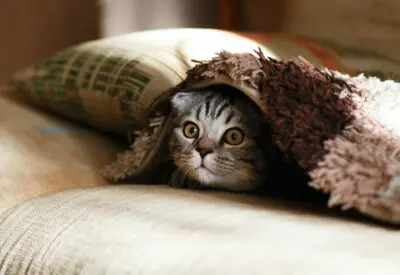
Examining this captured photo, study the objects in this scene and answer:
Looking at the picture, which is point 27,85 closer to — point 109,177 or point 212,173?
point 109,177

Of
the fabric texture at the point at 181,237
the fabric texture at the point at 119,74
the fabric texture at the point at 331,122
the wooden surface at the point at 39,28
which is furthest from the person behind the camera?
the wooden surface at the point at 39,28

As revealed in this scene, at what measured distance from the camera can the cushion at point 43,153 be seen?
94 cm

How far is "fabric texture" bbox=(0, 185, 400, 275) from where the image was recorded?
0.59m

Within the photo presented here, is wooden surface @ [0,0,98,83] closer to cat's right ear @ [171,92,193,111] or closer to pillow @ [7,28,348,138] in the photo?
pillow @ [7,28,348,138]

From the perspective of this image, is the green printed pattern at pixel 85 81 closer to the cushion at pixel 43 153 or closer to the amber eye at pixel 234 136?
the cushion at pixel 43 153

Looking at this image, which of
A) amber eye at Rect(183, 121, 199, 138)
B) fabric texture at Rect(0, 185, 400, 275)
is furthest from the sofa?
amber eye at Rect(183, 121, 199, 138)

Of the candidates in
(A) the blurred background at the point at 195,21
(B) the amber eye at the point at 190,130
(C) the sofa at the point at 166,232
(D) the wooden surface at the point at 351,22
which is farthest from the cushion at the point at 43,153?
(D) the wooden surface at the point at 351,22

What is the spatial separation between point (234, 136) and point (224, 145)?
0.02 metres

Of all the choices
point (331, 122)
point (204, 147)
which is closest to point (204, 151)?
point (204, 147)

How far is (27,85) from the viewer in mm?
1227

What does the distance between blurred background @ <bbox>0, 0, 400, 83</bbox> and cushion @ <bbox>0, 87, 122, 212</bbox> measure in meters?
0.55

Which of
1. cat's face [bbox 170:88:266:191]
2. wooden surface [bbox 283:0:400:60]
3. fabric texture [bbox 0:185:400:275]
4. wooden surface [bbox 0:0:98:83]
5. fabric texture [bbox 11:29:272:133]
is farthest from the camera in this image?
wooden surface [bbox 0:0:98:83]

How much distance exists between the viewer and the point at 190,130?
0.96 metres

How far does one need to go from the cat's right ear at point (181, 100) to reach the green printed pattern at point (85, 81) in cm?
11
